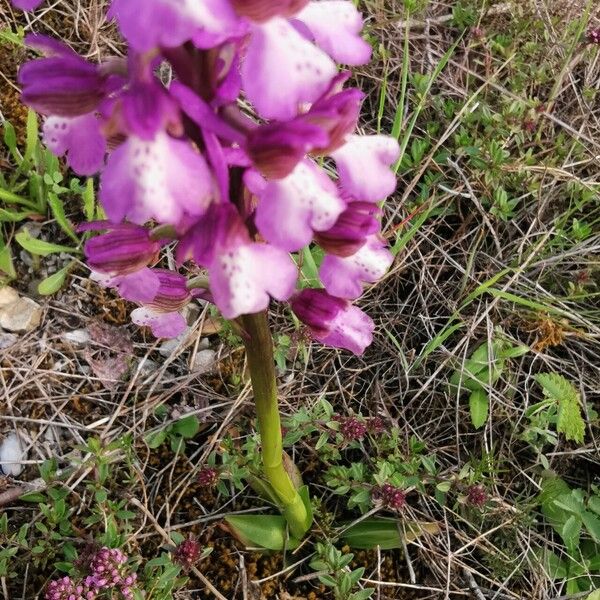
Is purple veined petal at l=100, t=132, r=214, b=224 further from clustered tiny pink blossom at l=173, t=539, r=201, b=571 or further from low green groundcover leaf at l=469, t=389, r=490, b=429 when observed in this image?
low green groundcover leaf at l=469, t=389, r=490, b=429

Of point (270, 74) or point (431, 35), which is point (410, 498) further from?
point (431, 35)

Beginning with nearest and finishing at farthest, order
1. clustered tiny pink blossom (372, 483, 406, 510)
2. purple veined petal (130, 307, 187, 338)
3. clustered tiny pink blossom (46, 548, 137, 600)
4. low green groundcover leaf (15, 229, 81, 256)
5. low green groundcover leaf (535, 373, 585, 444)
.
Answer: purple veined petal (130, 307, 187, 338)
clustered tiny pink blossom (46, 548, 137, 600)
clustered tiny pink blossom (372, 483, 406, 510)
low green groundcover leaf (535, 373, 585, 444)
low green groundcover leaf (15, 229, 81, 256)

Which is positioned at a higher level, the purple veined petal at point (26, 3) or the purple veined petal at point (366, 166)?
the purple veined petal at point (26, 3)

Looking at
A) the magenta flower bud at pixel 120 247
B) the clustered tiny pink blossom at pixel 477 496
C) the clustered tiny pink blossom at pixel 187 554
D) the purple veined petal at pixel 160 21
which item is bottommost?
the clustered tiny pink blossom at pixel 187 554

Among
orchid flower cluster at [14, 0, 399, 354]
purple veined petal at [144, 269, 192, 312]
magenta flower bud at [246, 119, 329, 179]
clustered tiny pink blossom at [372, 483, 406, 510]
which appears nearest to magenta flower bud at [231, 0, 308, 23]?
orchid flower cluster at [14, 0, 399, 354]

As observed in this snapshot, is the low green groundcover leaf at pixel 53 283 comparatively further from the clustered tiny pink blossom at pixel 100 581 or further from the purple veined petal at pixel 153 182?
the purple veined petal at pixel 153 182

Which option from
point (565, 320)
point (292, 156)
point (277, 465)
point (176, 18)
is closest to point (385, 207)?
point (565, 320)

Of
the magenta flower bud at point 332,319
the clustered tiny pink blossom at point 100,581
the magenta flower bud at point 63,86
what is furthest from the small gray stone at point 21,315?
the magenta flower bud at point 63,86
